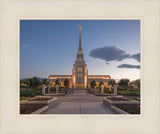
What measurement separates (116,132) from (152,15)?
316cm

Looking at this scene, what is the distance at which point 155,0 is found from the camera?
3.36 metres

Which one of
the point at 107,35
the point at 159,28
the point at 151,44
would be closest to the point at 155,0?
the point at 159,28

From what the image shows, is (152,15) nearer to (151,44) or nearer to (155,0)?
(155,0)

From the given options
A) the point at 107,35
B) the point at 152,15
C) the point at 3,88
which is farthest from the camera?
the point at 107,35

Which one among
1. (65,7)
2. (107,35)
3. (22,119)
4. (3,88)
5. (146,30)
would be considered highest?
(107,35)

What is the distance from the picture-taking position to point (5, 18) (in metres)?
3.39

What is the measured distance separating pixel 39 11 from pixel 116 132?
12.2 feet

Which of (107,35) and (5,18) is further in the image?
(107,35)

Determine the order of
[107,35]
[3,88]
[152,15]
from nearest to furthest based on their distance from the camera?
[3,88]
[152,15]
[107,35]

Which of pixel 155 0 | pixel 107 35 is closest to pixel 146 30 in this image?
pixel 155 0

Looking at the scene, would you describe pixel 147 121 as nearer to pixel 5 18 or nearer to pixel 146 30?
pixel 146 30

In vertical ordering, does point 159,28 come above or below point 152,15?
below

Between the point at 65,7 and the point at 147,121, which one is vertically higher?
the point at 65,7

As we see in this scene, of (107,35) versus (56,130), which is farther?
(107,35)
